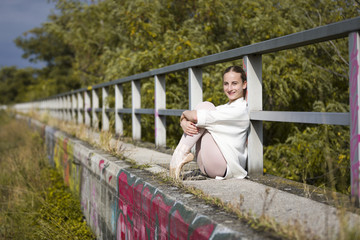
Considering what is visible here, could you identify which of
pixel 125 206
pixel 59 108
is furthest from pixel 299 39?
pixel 59 108

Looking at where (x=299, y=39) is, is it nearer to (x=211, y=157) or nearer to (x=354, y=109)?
(x=354, y=109)

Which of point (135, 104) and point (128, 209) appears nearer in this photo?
point (128, 209)

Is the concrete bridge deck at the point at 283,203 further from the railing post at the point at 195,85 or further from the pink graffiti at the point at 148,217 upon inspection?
the railing post at the point at 195,85

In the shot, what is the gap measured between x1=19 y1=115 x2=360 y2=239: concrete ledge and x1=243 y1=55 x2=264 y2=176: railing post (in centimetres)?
28

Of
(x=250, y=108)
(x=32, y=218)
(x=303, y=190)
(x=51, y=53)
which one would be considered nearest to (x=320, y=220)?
(x=303, y=190)

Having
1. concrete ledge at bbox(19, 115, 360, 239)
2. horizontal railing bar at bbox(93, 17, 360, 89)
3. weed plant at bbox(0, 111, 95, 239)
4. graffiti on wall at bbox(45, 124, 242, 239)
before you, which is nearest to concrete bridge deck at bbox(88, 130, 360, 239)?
concrete ledge at bbox(19, 115, 360, 239)

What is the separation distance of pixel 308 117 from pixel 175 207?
100 cm

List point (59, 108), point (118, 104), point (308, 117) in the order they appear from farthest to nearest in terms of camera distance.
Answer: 1. point (59, 108)
2. point (118, 104)
3. point (308, 117)

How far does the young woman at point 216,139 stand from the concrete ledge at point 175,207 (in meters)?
0.12

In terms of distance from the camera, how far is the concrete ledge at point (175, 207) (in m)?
1.85

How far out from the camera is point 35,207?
594cm

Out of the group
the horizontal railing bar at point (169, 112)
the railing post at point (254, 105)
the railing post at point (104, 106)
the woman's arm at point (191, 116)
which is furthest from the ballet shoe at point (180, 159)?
the railing post at point (104, 106)

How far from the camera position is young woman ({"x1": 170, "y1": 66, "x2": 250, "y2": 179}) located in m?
3.08

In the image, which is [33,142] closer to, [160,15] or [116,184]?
[160,15]
